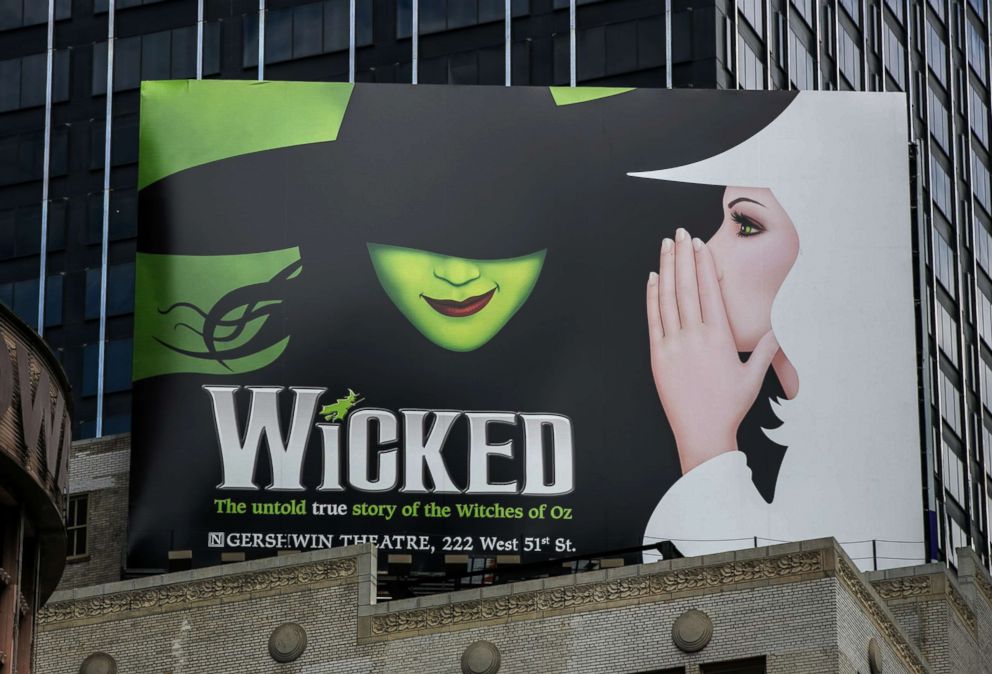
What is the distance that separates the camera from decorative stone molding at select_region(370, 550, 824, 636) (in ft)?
179

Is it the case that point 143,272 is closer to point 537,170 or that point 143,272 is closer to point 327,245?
point 327,245

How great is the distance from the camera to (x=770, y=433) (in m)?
69.1

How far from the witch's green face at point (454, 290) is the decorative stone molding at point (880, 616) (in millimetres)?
16244

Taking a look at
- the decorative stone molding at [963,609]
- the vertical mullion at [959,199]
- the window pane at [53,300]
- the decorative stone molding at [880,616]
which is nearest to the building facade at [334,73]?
the window pane at [53,300]

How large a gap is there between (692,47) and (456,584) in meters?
40.8

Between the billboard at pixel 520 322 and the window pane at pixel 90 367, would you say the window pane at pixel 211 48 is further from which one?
the billboard at pixel 520 322

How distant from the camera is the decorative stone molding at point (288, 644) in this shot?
188 feet

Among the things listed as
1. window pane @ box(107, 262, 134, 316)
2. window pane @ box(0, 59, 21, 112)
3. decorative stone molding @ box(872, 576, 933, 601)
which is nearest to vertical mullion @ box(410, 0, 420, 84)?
window pane @ box(107, 262, 134, 316)

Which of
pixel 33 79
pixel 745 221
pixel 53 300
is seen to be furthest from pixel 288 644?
pixel 33 79

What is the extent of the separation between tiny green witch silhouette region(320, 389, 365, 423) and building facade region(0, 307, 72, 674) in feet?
81.6

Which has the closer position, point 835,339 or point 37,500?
point 37,500

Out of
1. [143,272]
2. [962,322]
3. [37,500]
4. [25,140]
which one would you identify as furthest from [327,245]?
[962,322]

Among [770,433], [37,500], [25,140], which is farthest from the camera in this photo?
[25,140]

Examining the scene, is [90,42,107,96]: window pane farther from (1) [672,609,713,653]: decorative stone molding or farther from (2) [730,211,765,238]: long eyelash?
(1) [672,609,713,653]: decorative stone molding
